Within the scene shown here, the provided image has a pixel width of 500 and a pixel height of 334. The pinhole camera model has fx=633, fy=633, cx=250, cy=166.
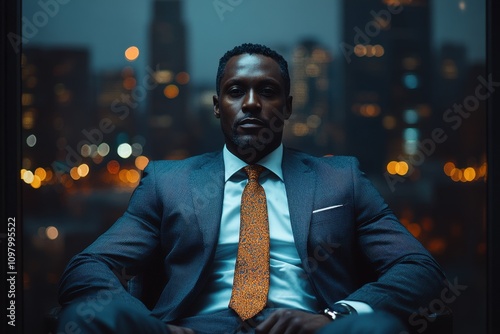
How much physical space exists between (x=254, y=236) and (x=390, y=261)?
1.42 feet

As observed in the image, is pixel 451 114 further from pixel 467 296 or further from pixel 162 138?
pixel 162 138

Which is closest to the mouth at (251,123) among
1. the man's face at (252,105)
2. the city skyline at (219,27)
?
the man's face at (252,105)

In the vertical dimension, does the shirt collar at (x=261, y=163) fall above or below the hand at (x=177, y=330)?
above

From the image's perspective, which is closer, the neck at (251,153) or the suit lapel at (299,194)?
the suit lapel at (299,194)

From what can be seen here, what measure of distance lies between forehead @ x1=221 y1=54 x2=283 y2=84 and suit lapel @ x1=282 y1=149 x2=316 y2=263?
30cm

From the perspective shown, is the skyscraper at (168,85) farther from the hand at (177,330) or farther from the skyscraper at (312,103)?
the hand at (177,330)

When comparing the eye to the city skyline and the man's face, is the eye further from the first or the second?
the city skyline

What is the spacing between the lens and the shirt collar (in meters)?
2.17

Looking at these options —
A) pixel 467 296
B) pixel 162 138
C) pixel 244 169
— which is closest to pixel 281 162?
pixel 244 169

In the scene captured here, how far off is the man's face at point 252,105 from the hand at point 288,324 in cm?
62

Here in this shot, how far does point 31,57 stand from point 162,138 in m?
0.66

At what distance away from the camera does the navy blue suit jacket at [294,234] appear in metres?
1.94

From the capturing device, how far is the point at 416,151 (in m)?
2.80

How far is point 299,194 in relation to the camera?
2105mm
